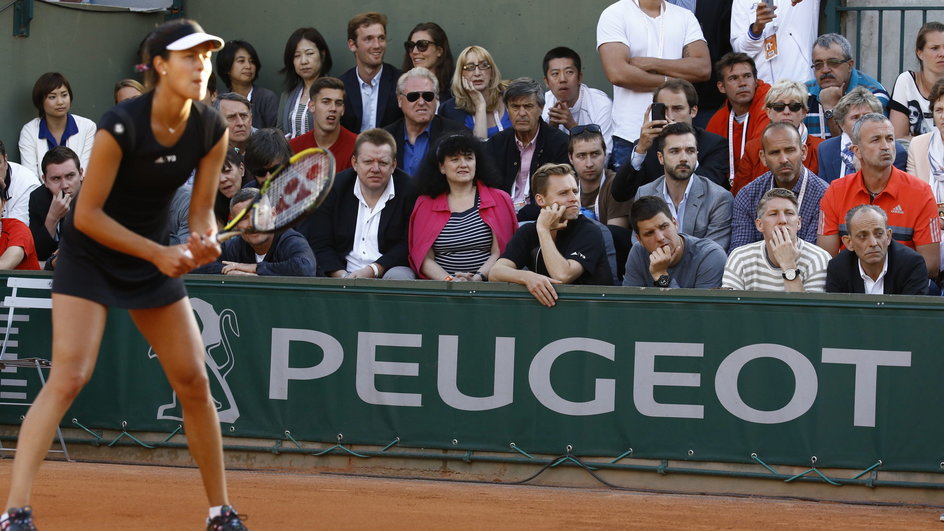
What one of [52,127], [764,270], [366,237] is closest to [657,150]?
[764,270]

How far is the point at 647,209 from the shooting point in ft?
24.1

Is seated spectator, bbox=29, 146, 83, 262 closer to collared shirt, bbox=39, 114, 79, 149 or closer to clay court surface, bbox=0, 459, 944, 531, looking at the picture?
collared shirt, bbox=39, 114, 79, 149

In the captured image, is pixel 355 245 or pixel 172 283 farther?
pixel 355 245

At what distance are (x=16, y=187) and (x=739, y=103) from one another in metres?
5.48

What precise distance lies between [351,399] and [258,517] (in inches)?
65.6

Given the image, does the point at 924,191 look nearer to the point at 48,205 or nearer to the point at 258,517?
the point at 258,517

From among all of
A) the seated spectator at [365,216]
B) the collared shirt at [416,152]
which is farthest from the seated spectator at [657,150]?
the collared shirt at [416,152]

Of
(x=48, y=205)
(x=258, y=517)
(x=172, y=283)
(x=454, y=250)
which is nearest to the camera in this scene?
(x=172, y=283)

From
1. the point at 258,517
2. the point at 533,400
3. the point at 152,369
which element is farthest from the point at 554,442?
the point at 152,369

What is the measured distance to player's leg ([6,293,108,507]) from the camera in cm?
441

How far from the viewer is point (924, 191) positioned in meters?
7.55

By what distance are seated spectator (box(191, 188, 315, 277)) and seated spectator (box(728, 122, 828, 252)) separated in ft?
9.08

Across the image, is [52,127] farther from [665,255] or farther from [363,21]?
[665,255]

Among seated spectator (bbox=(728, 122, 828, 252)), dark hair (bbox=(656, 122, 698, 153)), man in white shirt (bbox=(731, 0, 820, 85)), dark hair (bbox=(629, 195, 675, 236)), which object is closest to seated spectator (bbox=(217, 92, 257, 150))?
dark hair (bbox=(656, 122, 698, 153))
